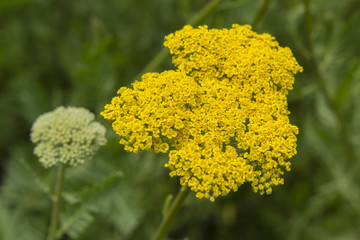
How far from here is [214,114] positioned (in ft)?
9.89

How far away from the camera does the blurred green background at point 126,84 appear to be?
5.12 meters

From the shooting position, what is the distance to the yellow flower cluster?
9.34 ft

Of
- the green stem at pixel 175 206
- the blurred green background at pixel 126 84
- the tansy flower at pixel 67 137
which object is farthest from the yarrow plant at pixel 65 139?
the green stem at pixel 175 206

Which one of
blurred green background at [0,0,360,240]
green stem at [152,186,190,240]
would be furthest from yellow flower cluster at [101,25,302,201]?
blurred green background at [0,0,360,240]

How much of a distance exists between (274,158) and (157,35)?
14.2ft

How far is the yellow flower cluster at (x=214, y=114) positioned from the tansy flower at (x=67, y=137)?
0.62m

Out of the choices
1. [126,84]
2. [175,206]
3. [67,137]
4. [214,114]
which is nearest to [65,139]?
[67,137]

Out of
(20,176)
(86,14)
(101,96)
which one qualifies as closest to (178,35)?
(101,96)

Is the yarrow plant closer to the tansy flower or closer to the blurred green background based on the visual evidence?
the tansy flower

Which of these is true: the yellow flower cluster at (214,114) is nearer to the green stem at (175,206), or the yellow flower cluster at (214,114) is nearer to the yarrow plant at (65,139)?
the green stem at (175,206)

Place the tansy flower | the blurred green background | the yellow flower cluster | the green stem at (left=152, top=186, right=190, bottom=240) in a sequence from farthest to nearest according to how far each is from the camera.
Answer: the blurred green background < the tansy flower < the green stem at (left=152, top=186, right=190, bottom=240) < the yellow flower cluster

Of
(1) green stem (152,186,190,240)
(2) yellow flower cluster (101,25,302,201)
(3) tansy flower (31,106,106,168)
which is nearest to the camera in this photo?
(2) yellow flower cluster (101,25,302,201)

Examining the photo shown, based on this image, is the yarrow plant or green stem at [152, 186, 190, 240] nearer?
green stem at [152, 186, 190, 240]

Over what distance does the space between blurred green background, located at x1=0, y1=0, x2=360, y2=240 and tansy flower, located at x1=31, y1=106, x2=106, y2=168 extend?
0.58 metres
